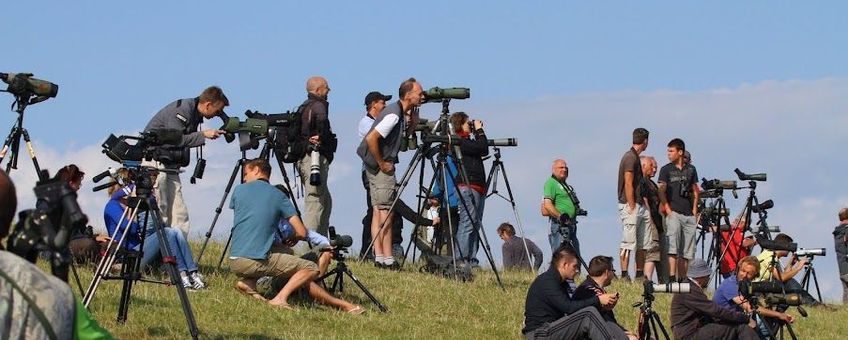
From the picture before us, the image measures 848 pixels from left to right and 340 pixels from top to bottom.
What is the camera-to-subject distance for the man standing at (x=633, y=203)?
16859 millimetres

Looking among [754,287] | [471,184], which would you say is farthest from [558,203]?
[754,287]

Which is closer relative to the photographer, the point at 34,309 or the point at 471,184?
the point at 34,309

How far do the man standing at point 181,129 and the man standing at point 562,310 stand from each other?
127 inches

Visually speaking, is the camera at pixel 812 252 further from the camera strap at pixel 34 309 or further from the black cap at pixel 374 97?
the camera strap at pixel 34 309

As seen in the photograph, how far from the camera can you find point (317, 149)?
48.1 ft

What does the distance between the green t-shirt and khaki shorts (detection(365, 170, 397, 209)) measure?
2.51 m

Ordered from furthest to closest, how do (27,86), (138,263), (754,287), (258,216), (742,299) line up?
(742,299)
(754,287)
(258,216)
(27,86)
(138,263)

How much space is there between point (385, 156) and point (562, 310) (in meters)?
3.72

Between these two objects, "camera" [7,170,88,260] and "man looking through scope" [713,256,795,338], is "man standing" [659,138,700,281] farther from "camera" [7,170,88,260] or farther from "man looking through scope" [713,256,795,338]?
"camera" [7,170,88,260]

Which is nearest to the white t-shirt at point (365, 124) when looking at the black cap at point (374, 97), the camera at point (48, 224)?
the black cap at point (374, 97)

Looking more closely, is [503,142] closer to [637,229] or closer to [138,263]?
[637,229]

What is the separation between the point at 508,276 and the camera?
1661 cm

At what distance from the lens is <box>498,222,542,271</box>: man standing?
730 inches

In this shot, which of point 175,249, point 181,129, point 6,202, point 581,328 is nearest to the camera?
point 6,202
